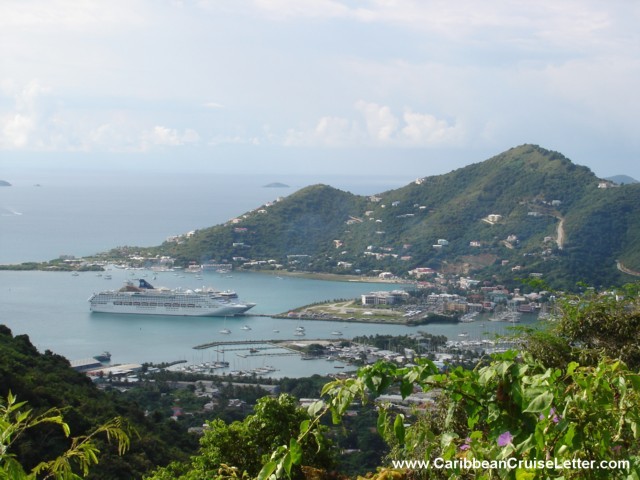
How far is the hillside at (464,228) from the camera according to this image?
90.2 ft

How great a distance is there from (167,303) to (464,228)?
1360cm

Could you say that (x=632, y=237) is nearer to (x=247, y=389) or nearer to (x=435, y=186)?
(x=435, y=186)

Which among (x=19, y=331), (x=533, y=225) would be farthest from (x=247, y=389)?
(x=533, y=225)

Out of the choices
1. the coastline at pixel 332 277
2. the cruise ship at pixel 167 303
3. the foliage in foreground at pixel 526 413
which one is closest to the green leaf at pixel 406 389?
the foliage in foreground at pixel 526 413

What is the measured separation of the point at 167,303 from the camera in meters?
24.0

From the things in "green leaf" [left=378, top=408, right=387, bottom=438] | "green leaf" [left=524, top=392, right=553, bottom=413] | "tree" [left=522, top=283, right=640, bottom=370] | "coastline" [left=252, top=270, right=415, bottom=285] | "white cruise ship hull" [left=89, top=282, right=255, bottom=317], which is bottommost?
"white cruise ship hull" [left=89, top=282, right=255, bottom=317]

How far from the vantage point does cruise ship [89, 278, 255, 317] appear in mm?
23469

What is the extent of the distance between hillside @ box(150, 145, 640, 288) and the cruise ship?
833 cm

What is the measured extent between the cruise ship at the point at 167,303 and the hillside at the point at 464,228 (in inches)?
328

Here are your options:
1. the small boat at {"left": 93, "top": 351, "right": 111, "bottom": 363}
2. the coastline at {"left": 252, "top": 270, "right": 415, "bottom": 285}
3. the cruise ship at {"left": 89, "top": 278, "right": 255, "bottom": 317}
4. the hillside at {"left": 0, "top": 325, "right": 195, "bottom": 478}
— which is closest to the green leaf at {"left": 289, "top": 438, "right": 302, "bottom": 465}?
the hillside at {"left": 0, "top": 325, "right": 195, "bottom": 478}

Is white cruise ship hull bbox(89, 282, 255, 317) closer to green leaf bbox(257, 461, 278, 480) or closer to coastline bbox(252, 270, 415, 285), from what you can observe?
coastline bbox(252, 270, 415, 285)

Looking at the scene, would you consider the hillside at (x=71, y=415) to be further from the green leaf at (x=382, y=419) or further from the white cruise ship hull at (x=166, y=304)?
the white cruise ship hull at (x=166, y=304)

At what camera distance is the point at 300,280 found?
2983 centimetres

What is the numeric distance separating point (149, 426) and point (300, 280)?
2200 cm
